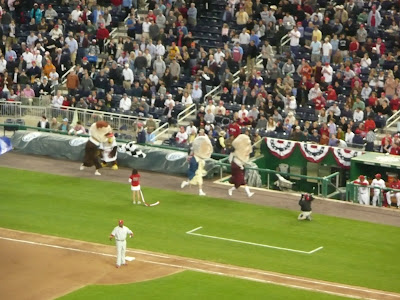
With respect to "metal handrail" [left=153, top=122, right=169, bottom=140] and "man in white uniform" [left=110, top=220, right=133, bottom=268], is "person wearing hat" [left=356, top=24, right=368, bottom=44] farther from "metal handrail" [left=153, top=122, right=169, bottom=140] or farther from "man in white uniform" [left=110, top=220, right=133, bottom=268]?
"man in white uniform" [left=110, top=220, right=133, bottom=268]

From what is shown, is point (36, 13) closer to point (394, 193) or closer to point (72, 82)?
point (72, 82)

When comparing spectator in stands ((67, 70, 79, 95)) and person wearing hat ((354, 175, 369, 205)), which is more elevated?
spectator in stands ((67, 70, 79, 95))

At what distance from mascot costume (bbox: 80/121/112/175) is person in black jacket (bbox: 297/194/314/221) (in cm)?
935

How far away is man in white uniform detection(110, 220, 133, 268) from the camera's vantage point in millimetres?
32438

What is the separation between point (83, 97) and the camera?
167 feet

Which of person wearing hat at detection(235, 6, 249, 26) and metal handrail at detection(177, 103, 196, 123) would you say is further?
person wearing hat at detection(235, 6, 249, 26)

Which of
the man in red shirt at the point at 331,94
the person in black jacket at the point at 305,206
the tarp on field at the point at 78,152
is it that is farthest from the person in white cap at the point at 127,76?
the person in black jacket at the point at 305,206

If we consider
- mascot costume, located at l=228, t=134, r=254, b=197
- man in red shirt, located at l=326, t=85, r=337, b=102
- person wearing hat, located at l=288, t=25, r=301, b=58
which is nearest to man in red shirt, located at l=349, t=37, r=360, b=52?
person wearing hat, located at l=288, t=25, r=301, b=58

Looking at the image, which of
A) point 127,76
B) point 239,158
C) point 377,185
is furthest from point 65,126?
point 377,185

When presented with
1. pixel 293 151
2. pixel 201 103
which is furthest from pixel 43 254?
pixel 201 103

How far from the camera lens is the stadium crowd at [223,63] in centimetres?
4638

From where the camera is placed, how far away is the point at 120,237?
32.5 meters

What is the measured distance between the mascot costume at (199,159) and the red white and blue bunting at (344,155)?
5281 millimetres

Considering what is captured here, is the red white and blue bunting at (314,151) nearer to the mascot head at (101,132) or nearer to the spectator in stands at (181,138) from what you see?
the spectator in stands at (181,138)
